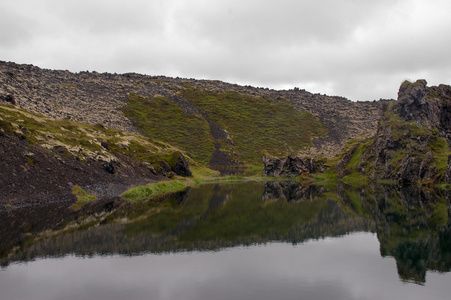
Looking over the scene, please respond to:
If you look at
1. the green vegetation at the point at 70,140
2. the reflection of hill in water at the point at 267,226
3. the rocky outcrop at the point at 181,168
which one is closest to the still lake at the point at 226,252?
the reflection of hill in water at the point at 267,226

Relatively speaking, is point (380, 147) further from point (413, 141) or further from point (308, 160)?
point (308, 160)

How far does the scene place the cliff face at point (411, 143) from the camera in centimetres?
7828

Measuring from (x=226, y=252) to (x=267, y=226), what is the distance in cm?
1200

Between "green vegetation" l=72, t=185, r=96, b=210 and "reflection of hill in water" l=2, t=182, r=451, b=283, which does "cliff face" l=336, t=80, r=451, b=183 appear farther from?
"green vegetation" l=72, t=185, r=96, b=210

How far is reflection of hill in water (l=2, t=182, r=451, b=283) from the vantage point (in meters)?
29.0

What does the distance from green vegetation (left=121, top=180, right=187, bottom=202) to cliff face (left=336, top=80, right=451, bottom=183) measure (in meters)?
44.9

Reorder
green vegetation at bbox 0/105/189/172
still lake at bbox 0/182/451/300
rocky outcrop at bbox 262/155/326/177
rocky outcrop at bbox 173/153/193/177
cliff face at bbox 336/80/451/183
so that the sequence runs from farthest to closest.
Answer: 1. rocky outcrop at bbox 262/155/326/177
2. rocky outcrop at bbox 173/153/193/177
3. cliff face at bbox 336/80/451/183
4. green vegetation at bbox 0/105/189/172
5. still lake at bbox 0/182/451/300

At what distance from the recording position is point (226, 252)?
95.5ft

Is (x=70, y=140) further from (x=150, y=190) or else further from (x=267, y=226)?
(x=267, y=226)

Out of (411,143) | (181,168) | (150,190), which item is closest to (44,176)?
(150,190)

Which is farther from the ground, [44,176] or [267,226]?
[44,176]

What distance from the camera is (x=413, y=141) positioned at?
85438mm

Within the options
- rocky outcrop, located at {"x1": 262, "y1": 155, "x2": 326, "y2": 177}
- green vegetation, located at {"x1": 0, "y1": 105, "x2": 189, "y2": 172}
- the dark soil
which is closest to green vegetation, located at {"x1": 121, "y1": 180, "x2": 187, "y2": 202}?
the dark soil

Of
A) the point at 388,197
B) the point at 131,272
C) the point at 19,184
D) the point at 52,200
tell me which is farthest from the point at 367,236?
the point at 19,184
